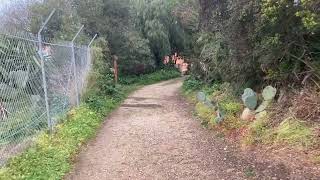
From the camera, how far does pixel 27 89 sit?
6621mm

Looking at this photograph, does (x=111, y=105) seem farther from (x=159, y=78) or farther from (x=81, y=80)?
(x=159, y=78)

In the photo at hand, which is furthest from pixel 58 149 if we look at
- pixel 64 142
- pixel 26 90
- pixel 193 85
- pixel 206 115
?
pixel 193 85

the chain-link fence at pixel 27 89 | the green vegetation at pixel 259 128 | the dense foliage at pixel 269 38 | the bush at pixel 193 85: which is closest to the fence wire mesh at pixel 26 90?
the chain-link fence at pixel 27 89

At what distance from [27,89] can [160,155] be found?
2.48 m

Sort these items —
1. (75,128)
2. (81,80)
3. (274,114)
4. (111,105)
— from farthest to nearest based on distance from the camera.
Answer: (111,105) < (81,80) < (75,128) < (274,114)

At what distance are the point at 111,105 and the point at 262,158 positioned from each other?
7.51 meters

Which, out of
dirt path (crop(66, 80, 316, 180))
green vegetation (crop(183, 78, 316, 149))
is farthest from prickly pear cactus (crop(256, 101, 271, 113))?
dirt path (crop(66, 80, 316, 180))

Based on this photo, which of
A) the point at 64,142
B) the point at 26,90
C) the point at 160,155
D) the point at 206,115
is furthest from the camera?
the point at 206,115

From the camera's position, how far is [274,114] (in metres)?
7.33

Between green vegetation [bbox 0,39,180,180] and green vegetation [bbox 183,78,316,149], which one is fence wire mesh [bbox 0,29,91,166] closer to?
green vegetation [bbox 0,39,180,180]

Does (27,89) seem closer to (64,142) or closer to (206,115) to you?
(64,142)

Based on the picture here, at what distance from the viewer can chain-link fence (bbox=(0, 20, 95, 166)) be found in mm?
5668

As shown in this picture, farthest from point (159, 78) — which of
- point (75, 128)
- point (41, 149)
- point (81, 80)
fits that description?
point (41, 149)

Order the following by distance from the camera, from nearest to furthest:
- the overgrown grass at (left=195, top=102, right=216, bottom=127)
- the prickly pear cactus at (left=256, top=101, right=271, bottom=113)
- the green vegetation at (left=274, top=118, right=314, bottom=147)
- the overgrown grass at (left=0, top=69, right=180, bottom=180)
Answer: the overgrown grass at (left=0, top=69, right=180, bottom=180), the green vegetation at (left=274, top=118, right=314, bottom=147), the prickly pear cactus at (left=256, top=101, right=271, bottom=113), the overgrown grass at (left=195, top=102, right=216, bottom=127)
